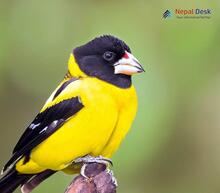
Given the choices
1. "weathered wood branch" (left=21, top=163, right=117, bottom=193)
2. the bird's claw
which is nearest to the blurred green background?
the bird's claw

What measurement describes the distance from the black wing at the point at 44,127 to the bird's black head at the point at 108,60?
13 centimetres

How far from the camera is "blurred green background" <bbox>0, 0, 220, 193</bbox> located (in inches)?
117

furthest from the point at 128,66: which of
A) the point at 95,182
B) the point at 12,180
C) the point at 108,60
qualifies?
the point at 12,180

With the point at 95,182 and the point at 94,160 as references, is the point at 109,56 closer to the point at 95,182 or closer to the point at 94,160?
the point at 94,160

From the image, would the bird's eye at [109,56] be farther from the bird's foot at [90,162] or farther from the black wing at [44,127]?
the bird's foot at [90,162]

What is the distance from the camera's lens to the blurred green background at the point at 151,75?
2.97 m

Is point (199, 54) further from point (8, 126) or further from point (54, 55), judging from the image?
point (8, 126)

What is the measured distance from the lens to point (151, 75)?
2.94 m

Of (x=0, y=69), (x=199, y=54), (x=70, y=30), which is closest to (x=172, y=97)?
(x=199, y=54)

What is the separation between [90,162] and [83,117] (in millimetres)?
144

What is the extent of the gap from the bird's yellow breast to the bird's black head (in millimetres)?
28

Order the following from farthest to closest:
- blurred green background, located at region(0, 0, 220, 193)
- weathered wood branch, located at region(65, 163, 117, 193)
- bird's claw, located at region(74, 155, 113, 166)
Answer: blurred green background, located at region(0, 0, 220, 193) < bird's claw, located at region(74, 155, 113, 166) < weathered wood branch, located at region(65, 163, 117, 193)

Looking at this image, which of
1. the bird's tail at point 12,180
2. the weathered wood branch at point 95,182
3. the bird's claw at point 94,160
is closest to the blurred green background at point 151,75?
the bird's tail at point 12,180

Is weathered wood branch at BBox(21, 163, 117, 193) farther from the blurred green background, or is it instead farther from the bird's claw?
the blurred green background
